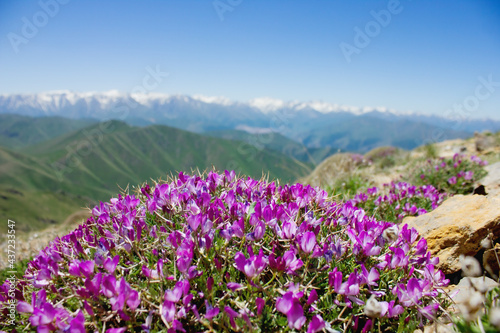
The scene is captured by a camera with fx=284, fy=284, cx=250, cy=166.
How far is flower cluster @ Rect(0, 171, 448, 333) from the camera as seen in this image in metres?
2.32

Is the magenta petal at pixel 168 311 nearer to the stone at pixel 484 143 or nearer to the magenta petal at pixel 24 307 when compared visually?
the magenta petal at pixel 24 307

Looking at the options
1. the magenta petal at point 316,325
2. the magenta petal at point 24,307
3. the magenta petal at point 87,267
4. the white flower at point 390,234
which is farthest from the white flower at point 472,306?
the magenta petal at point 24,307

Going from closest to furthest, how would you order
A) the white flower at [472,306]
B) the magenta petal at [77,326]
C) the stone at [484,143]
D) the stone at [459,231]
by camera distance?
the white flower at [472,306] < the magenta petal at [77,326] < the stone at [459,231] < the stone at [484,143]

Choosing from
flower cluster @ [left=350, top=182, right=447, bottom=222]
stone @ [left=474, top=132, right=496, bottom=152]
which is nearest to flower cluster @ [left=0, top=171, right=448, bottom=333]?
flower cluster @ [left=350, top=182, right=447, bottom=222]

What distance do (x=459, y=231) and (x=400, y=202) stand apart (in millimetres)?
2861

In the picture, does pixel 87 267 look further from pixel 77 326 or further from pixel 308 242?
pixel 308 242

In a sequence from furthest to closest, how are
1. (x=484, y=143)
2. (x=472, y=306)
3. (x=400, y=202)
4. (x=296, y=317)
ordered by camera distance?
(x=484, y=143)
(x=400, y=202)
(x=296, y=317)
(x=472, y=306)

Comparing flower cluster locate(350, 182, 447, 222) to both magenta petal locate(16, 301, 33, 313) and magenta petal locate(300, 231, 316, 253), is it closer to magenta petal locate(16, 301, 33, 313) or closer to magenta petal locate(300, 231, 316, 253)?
magenta petal locate(300, 231, 316, 253)

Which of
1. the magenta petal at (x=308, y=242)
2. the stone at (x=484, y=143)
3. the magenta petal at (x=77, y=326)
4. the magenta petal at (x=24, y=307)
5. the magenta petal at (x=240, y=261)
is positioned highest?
the stone at (x=484, y=143)

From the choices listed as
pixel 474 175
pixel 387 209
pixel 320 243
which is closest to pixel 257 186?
pixel 320 243

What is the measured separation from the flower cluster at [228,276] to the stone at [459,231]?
0.89 m

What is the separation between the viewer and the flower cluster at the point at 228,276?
2322 millimetres

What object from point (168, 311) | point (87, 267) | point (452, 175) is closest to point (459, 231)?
point (168, 311)

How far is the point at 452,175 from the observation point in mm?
9141
